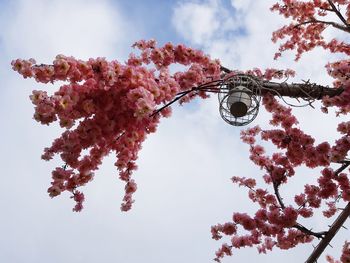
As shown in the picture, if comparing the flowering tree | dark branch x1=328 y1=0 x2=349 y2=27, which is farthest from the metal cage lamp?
dark branch x1=328 y1=0 x2=349 y2=27

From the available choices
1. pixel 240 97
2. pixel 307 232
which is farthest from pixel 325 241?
pixel 240 97

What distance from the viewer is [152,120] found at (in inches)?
221

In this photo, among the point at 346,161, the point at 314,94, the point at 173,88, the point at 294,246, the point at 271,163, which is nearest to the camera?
the point at 173,88

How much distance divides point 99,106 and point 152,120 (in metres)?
0.86

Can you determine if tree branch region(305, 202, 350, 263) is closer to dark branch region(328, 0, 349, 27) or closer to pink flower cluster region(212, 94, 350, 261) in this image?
pink flower cluster region(212, 94, 350, 261)

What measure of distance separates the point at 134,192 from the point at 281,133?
255 centimetres

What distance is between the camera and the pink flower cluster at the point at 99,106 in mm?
4719

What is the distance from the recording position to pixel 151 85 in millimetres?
5078

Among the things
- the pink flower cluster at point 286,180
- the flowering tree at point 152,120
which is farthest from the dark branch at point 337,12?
the pink flower cluster at point 286,180

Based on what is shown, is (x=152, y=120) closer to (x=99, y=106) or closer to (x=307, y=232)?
(x=99, y=106)

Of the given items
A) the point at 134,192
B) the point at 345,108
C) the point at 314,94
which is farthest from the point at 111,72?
the point at 345,108

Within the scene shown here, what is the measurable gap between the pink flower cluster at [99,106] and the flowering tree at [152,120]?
0.04 feet

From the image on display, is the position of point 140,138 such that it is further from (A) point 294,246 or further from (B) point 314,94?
(A) point 294,246

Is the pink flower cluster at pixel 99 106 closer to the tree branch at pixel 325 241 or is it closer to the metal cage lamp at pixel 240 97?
the metal cage lamp at pixel 240 97
